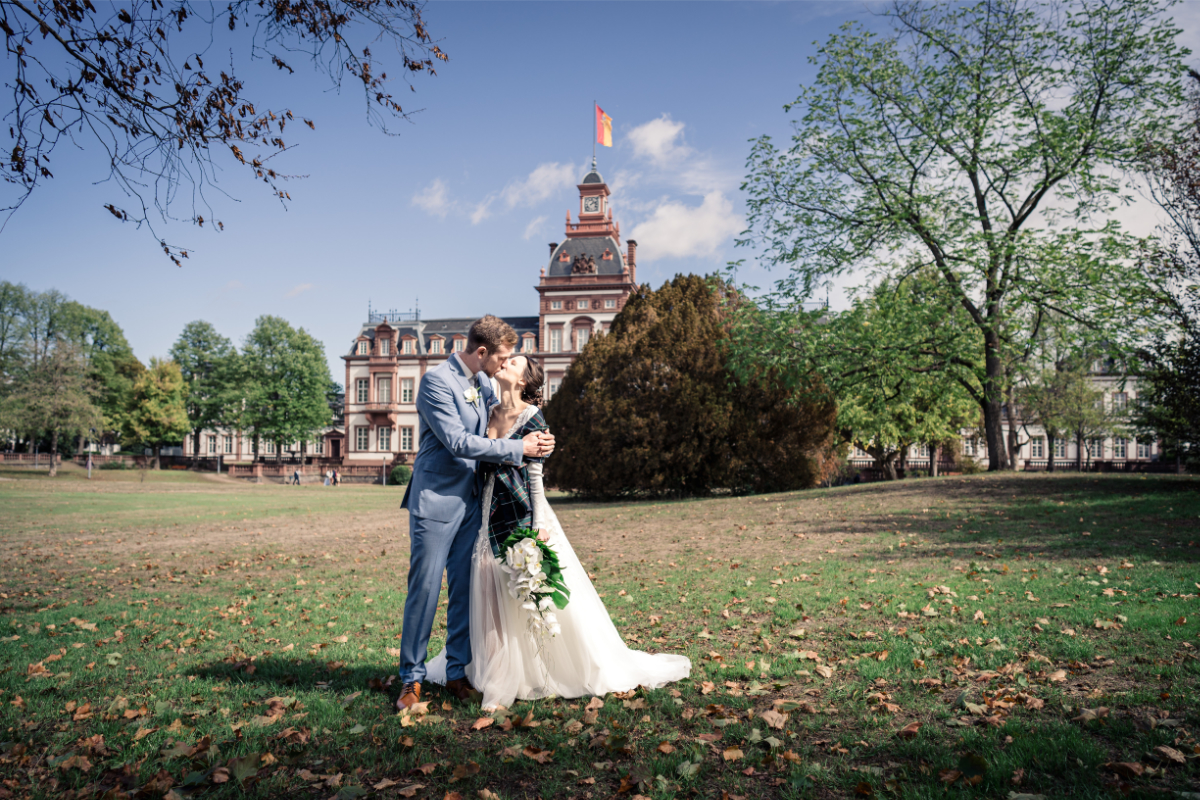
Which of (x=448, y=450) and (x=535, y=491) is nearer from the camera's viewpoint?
(x=448, y=450)

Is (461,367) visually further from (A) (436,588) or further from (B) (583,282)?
(B) (583,282)

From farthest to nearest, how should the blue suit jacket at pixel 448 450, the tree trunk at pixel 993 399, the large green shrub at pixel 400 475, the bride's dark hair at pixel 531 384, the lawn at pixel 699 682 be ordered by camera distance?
the large green shrub at pixel 400 475
the tree trunk at pixel 993 399
the bride's dark hair at pixel 531 384
the blue suit jacket at pixel 448 450
the lawn at pixel 699 682

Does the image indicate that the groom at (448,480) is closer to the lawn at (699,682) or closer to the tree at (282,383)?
the lawn at (699,682)

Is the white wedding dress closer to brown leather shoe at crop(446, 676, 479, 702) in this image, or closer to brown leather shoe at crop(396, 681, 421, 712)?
brown leather shoe at crop(446, 676, 479, 702)

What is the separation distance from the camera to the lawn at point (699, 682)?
11.0 ft

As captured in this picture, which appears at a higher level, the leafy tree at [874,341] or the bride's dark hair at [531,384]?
the leafy tree at [874,341]

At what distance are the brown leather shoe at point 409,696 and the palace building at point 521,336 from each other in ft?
172

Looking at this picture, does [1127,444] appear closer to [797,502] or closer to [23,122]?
[797,502]

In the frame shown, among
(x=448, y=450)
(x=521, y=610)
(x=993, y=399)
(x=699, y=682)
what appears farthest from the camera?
(x=993, y=399)

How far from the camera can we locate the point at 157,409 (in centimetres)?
5753

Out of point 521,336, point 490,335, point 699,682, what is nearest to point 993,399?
point 699,682

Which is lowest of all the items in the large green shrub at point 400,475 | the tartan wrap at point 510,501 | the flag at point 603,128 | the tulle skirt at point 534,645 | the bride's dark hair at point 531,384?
the large green shrub at point 400,475

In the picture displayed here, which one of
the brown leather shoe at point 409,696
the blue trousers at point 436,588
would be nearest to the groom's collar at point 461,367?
the blue trousers at point 436,588

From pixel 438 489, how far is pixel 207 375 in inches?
2760
